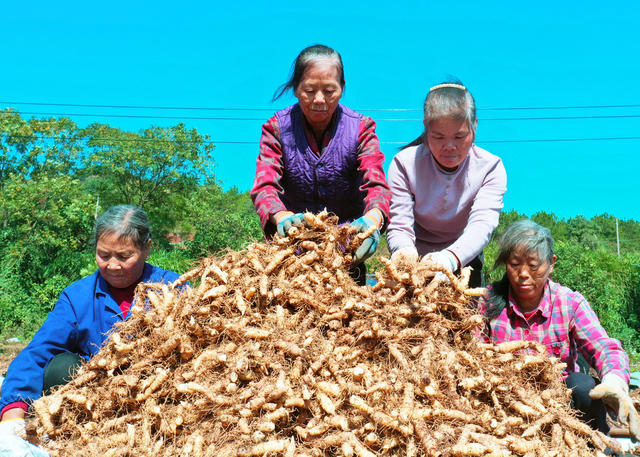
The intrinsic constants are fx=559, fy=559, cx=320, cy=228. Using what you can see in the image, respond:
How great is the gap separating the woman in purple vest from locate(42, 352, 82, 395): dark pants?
3.33 ft

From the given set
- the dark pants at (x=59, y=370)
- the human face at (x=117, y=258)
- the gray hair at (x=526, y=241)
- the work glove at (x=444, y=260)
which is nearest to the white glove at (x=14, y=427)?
the dark pants at (x=59, y=370)

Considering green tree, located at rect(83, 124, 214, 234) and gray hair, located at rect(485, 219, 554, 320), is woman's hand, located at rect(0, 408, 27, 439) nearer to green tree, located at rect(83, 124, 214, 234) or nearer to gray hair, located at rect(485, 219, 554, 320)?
gray hair, located at rect(485, 219, 554, 320)

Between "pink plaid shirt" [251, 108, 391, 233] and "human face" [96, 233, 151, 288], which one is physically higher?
"pink plaid shirt" [251, 108, 391, 233]

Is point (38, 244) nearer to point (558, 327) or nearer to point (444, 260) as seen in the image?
point (444, 260)

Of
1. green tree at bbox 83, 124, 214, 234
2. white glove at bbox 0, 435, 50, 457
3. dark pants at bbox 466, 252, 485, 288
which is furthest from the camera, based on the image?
green tree at bbox 83, 124, 214, 234

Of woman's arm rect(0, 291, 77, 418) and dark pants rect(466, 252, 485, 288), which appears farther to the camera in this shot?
Result: dark pants rect(466, 252, 485, 288)

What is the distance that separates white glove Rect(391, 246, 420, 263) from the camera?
Answer: 2.32 meters

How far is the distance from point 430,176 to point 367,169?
32 centimetres

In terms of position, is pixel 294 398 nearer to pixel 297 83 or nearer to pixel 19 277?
pixel 297 83

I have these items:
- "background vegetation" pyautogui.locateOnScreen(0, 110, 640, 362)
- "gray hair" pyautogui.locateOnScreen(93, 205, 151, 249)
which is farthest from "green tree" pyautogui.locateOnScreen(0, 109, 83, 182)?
"gray hair" pyautogui.locateOnScreen(93, 205, 151, 249)

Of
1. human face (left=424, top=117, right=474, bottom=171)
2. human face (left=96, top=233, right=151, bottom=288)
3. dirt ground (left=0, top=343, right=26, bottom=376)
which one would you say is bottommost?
dirt ground (left=0, top=343, right=26, bottom=376)

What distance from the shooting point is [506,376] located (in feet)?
6.84

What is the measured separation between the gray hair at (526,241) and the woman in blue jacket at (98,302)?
159cm

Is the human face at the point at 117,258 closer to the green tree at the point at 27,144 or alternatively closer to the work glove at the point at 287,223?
the work glove at the point at 287,223
